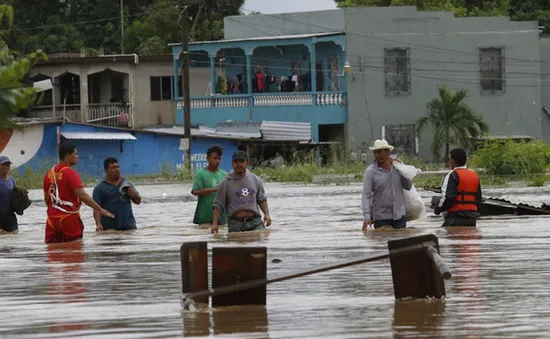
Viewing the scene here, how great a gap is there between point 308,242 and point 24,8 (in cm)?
4979

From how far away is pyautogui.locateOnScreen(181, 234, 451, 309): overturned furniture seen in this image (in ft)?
29.6

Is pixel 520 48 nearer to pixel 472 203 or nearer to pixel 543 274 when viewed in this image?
pixel 472 203

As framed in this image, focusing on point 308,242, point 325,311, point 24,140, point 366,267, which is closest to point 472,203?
point 308,242

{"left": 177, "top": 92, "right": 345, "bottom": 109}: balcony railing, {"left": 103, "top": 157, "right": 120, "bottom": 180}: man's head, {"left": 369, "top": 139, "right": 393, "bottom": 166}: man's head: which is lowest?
{"left": 103, "top": 157, "right": 120, "bottom": 180}: man's head

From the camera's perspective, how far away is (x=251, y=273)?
918 centimetres

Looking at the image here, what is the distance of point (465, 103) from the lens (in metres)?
53.4

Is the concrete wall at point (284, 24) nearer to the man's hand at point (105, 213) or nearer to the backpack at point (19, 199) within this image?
the backpack at point (19, 199)

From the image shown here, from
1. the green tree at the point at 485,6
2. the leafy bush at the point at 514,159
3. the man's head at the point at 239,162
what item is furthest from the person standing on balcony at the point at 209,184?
the green tree at the point at 485,6

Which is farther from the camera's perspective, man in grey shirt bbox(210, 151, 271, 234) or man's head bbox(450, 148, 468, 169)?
man in grey shirt bbox(210, 151, 271, 234)

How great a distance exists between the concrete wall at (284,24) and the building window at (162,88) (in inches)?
158

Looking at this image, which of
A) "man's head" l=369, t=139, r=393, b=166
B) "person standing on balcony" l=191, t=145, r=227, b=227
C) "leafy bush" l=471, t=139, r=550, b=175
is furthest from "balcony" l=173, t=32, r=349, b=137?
"man's head" l=369, t=139, r=393, b=166

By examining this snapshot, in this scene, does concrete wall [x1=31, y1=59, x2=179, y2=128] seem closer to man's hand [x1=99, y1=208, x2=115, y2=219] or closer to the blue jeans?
man's hand [x1=99, y1=208, x2=115, y2=219]

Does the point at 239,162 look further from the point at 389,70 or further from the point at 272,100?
the point at 272,100

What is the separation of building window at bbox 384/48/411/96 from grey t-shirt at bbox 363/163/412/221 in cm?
3845
